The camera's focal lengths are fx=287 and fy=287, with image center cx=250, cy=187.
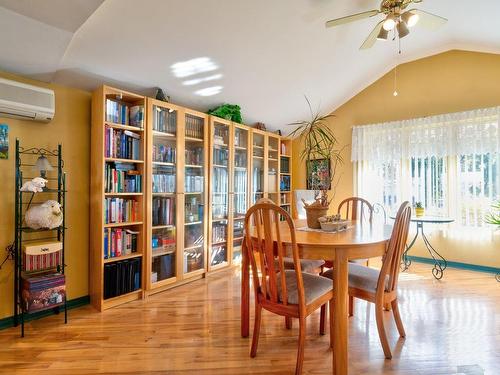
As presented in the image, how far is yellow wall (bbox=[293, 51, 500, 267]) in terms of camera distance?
3.59 m

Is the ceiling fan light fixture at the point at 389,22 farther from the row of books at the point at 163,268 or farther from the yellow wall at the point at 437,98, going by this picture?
the row of books at the point at 163,268

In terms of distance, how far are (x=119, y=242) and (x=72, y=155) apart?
0.88 meters

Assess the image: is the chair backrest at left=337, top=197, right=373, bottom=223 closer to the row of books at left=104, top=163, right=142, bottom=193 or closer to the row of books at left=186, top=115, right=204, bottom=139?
the row of books at left=186, top=115, right=204, bottom=139

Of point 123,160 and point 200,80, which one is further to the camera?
point 200,80

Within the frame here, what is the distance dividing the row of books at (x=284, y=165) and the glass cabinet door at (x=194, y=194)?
1.88 meters

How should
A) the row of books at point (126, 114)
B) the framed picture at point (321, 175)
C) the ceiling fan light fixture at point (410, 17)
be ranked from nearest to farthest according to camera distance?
the ceiling fan light fixture at point (410, 17) → the row of books at point (126, 114) → the framed picture at point (321, 175)

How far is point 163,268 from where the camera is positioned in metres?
3.00

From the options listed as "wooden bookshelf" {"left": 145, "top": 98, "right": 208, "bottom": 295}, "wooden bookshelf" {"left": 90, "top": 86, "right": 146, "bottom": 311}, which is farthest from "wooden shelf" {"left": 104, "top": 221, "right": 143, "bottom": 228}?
"wooden bookshelf" {"left": 145, "top": 98, "right": 208, "bottom": 295}

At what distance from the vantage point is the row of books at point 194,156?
10.8 ft

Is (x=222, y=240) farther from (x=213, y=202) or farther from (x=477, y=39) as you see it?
(x=477, y=39)

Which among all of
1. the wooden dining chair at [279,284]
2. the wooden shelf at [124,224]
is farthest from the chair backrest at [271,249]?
the wooden shelf at [124,224]

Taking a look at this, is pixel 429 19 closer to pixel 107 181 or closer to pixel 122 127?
pixel 122 127

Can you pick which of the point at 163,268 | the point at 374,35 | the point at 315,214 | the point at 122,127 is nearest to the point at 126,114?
the point at 122,127

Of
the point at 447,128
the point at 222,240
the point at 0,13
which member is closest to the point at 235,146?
the point at 222,240
